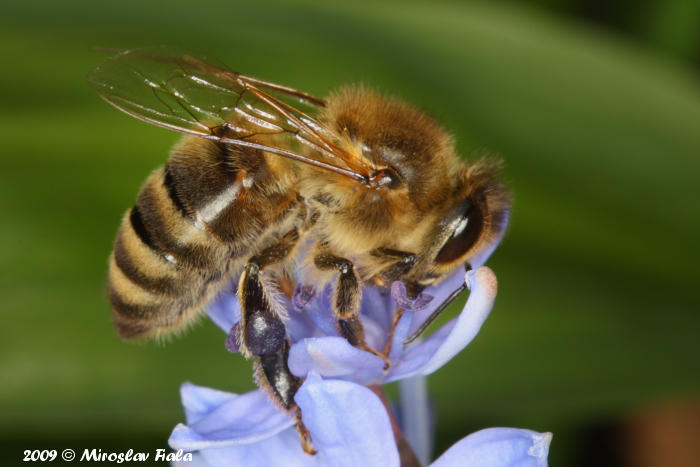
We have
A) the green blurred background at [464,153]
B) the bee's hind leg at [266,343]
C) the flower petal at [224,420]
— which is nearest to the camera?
the flower petal at [224,420]

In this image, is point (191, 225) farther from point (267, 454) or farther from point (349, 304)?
point (267, 454)

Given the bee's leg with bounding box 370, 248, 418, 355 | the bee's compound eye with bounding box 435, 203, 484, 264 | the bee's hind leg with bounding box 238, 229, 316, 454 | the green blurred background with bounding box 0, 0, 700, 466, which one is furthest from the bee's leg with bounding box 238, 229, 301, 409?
the green blurred background with bounding box 0, 0, 700, 466

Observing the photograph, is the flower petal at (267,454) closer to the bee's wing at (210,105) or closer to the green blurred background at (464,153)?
the bee's wing at (210,105)

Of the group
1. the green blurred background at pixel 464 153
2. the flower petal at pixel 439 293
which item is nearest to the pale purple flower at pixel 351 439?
the flower petal at pixel 439 293

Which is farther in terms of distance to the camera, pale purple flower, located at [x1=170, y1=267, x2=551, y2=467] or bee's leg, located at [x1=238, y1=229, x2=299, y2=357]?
bee's leg, located at [x1=238, y1=229, x2=299, y2=357]

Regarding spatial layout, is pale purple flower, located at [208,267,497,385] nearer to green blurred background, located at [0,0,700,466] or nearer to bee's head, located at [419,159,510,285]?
bee's head, located at [419,159,510,285]

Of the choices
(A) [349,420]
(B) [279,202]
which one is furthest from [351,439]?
(B) [279,202]
